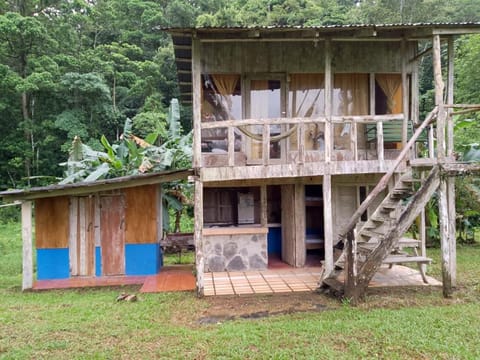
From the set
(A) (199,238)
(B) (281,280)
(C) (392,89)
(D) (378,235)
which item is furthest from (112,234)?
(C) (392,89)

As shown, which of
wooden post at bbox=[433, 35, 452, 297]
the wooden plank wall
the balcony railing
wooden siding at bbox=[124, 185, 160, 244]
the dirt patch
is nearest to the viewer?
the dirt patch

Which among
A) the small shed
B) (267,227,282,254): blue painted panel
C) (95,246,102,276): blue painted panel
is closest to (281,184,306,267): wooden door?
(267,227,282,254): blue painted panel

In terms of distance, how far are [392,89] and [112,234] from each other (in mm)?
7588

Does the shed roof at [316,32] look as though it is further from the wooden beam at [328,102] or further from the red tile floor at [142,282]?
the red tile floor at [142,282]

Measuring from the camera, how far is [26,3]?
21156mm

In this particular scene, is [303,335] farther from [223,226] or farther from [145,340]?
[223,226]

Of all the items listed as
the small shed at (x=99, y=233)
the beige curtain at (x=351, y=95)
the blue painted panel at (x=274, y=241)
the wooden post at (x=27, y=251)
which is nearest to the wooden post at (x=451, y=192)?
the beige curtain at (x=351, y=95)

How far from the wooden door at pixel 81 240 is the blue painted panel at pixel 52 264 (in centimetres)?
13

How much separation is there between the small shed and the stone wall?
138 centimetres

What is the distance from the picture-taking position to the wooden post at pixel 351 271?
595 centimetres

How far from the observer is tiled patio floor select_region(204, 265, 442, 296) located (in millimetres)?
6810

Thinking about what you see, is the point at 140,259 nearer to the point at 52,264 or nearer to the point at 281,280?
the point at 52,264

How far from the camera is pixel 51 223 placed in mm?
8305

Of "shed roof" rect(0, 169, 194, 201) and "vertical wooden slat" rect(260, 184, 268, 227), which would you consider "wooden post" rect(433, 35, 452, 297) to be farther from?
"shed roof" rect(0, 169, 194, 201)
